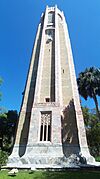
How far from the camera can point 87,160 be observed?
1958 cm

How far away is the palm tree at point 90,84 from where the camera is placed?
30875 mm

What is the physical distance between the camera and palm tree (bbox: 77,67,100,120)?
101 ft

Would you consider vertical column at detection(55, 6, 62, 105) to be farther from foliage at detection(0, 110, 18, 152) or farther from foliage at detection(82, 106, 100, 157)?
foliage at detection(0, 110, 18, 152)

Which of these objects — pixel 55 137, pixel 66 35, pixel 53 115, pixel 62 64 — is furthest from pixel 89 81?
pixel 55 137

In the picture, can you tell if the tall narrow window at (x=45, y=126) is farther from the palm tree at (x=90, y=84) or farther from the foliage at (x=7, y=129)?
the foliage at (x=7, y=129)

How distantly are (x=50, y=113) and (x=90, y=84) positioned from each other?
11.2 metres

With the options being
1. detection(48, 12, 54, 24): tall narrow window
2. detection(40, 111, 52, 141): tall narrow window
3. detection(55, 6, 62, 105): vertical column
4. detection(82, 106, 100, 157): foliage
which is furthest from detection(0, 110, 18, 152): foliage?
detection(48, 12, 54, 24): tall narrow window

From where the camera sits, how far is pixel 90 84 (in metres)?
31.2

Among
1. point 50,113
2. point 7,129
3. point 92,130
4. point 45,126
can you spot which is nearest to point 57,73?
point 50,113

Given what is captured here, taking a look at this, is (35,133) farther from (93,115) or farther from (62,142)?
(93,115)

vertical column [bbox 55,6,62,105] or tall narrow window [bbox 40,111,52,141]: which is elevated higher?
vertical column [bbox 55,6,62,105]

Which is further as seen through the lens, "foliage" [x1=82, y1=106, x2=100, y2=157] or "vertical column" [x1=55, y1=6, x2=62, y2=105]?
"foliage" [x1=82, y1=106, x2=100, y2=157]

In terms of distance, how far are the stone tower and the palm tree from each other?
4872 millimetres

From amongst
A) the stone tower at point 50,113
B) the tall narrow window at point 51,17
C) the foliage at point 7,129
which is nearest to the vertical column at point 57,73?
the stone tower at point 50,113
